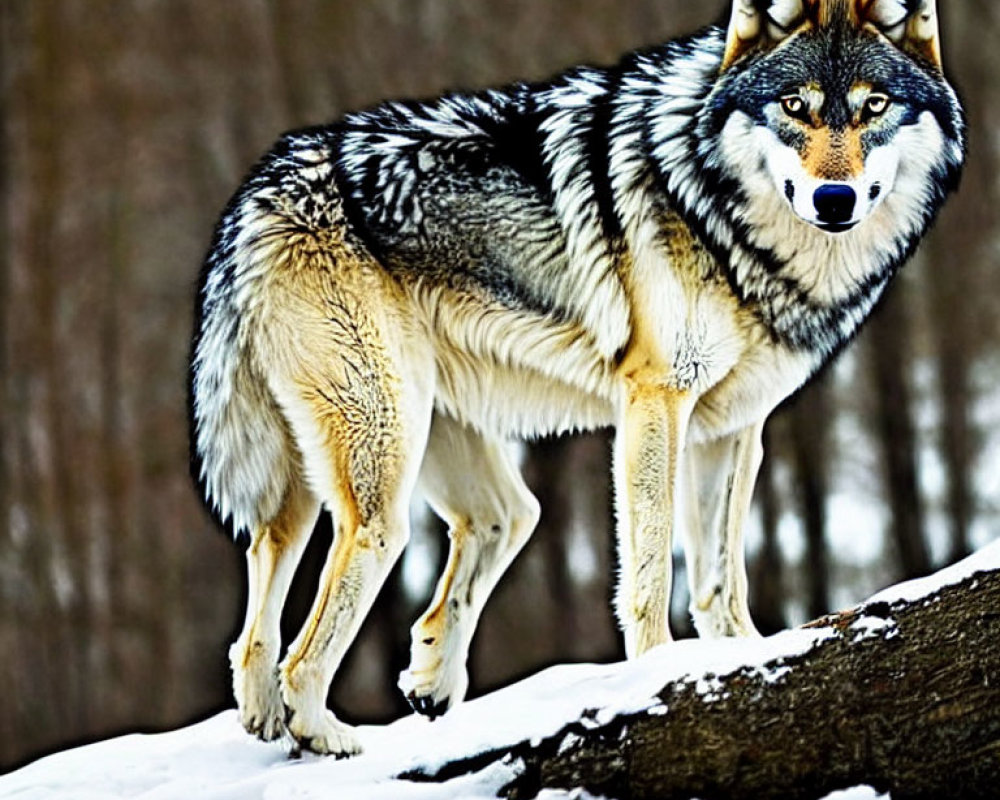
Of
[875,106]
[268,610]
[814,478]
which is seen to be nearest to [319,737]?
[268,610]

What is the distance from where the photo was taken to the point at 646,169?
551 cm

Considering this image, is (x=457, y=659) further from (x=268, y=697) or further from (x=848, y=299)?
(x=848, y=299)

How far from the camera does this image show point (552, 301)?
5523mm

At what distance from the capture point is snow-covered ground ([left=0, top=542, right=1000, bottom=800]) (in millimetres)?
4246

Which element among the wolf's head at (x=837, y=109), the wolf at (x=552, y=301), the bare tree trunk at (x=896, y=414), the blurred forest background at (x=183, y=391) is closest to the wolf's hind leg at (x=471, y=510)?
the wolf at (x=552, y=301)

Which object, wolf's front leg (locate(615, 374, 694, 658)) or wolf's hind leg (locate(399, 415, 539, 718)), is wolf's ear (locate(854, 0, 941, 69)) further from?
wolf's hind leg (locate(399, 415, 539, 718))

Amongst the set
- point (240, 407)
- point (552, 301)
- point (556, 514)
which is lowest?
point (556, 514)

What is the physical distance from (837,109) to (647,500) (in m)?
1.18

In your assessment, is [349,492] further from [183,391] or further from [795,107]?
[183,391]

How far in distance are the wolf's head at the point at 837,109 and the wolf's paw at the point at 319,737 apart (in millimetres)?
1850

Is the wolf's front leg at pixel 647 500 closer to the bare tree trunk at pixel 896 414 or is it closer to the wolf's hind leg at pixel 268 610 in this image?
the wolf's hind leg at pixel 268 610

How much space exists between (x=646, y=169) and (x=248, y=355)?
1.28m

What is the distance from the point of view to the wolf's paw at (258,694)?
5238 mm

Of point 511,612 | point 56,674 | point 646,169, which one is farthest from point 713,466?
point 56,674
